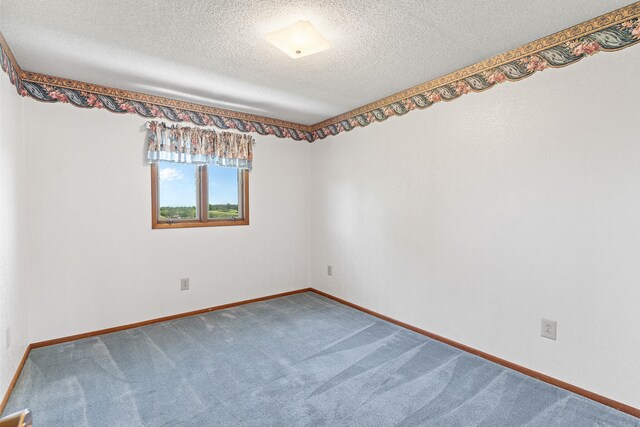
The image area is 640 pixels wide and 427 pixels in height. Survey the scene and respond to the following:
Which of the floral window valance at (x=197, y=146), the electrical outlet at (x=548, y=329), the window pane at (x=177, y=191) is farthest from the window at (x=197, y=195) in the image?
the electrical outlet at (x=548, y=329)

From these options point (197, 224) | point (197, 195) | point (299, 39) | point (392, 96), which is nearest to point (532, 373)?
point (392, 96)

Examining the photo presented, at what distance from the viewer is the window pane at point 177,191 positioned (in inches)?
138

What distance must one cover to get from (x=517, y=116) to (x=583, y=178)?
63 cm

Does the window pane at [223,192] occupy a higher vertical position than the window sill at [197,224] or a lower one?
higher

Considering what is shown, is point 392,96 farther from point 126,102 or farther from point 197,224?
point 126,102

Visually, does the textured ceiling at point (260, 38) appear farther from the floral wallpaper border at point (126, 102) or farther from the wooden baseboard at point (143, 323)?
the wooden baseboard at point (143, 323)

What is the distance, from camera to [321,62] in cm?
256

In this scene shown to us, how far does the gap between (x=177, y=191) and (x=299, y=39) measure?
2.32 metres

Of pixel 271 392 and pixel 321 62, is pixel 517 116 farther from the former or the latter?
pixel 271 392

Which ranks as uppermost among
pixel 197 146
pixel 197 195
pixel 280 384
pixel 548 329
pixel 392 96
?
pixel 392 96

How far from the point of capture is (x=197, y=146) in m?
3.57

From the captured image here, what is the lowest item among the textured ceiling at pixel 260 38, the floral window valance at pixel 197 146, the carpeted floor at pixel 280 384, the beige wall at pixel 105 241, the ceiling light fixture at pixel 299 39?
the carpeted floor at pixel 280 384

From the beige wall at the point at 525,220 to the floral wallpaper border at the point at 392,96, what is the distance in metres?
0.08

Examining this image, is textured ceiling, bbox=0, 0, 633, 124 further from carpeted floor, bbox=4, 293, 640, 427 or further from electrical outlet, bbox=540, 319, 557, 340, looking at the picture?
carpeted floor, bbox=4, 293, 640, 427
